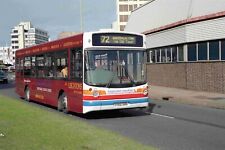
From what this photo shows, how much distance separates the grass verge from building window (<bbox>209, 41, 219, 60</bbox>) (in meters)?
16.0

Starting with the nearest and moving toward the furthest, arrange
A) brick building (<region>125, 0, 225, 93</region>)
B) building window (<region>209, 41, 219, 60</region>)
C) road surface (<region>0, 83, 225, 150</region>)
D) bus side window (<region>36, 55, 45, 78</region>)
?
1. road surface (<region>0, 83, 225, 150</region>)
2. bus side window (<region>36, 55, 45, 78</region>)
3. brick building (<region>125, 0, 225, 93</region>)
4. building window (<region>209, 41, 219, 60</region>)

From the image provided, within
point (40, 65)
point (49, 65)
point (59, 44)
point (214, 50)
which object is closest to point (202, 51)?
point (214, 50)

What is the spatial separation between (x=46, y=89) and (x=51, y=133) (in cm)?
920

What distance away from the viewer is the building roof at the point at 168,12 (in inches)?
1181

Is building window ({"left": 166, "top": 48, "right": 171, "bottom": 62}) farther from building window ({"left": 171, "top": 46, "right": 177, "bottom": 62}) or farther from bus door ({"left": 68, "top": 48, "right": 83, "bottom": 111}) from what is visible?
bus door ({"left": 68, "top": 48, "right": 83, "bottom": 111})

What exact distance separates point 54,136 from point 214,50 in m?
19.4

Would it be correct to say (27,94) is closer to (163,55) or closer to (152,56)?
(163,55)

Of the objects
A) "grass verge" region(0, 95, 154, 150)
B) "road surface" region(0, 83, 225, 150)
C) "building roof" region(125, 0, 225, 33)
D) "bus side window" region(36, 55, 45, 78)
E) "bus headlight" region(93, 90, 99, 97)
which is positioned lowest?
"road surface" region(0, 83, 225, 150)

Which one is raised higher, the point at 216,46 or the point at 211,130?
the point at 216,46

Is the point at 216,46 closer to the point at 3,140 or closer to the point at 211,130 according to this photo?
the point at 211,130

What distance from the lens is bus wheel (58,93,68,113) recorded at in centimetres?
1780

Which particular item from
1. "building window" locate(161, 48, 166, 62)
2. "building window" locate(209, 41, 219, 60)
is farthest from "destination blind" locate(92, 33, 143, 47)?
"building window" locate(161, 48, 166, 62)

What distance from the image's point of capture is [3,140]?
995cm

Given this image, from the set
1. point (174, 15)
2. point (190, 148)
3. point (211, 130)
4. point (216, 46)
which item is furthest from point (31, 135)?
point (174, 15)
